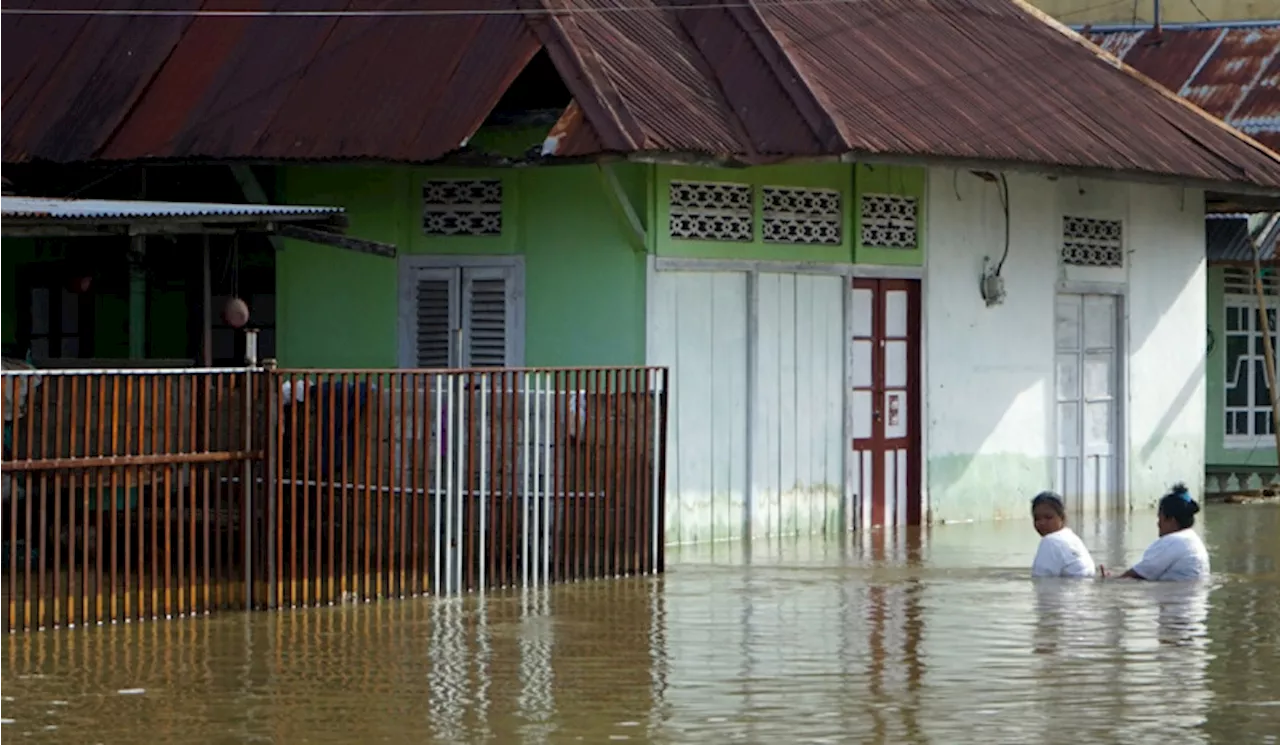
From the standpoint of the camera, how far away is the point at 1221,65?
93.7ft

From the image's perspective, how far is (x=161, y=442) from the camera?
44.7 feet

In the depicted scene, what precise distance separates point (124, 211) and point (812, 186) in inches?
241

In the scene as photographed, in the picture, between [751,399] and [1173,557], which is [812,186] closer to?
[751,399]

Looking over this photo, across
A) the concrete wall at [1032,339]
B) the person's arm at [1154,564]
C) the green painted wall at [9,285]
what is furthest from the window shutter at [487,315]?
the person's arm at [1154,564]

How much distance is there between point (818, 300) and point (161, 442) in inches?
291

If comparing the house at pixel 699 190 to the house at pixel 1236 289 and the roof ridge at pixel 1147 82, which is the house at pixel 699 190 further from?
the house at pixel 1236 289

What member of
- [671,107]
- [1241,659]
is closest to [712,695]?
[1241,659]

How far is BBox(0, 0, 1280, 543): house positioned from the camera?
18125mm

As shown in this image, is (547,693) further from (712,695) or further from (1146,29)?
(1146,29)

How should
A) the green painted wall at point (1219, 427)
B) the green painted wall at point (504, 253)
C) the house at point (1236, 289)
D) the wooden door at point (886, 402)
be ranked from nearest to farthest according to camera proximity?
the green painted wall at point (504, 253)
the wooden door at point (886, 402)
the house at point (1236, 289)
the green painted wall at point (1219, 427)

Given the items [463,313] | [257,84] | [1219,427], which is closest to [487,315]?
[463,313]

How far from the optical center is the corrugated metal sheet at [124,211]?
15.1m

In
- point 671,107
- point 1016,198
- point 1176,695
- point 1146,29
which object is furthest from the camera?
point 1146,29

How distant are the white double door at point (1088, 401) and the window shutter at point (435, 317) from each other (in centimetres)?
631
